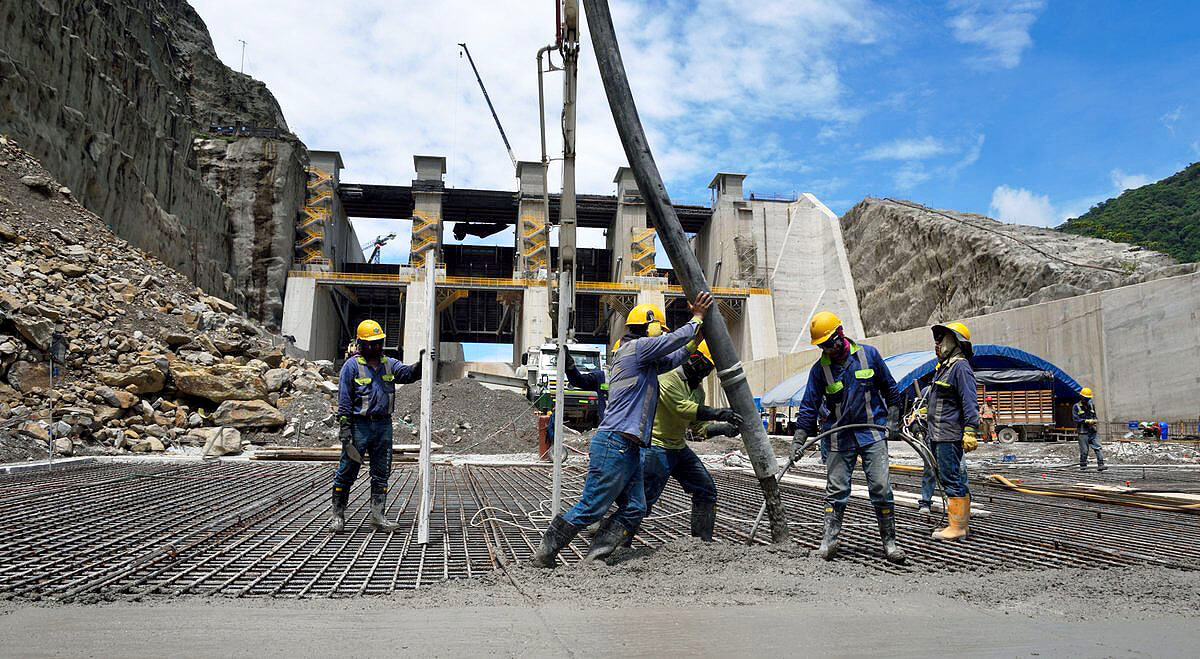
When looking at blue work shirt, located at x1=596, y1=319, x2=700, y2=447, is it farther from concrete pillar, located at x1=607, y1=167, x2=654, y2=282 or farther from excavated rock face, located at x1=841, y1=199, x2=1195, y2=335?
concrete pillar, located at x1=607, y1=167, x2=654, y2=282

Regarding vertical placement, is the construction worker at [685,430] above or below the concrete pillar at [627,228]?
below

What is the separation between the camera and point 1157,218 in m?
47.2

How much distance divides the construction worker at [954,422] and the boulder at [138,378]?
14.6m

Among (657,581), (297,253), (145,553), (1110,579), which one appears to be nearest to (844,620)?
(657,581)

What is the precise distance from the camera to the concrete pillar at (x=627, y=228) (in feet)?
144

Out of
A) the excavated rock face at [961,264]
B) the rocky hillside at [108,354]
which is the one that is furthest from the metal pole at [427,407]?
the excavated rock face at [961,264]

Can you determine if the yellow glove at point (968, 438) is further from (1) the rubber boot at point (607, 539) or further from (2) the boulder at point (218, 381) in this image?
(2) the boulder at point (218, 381)

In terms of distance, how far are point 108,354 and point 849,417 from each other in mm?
15162

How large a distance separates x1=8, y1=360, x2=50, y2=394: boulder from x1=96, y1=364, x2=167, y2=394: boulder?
1.15m

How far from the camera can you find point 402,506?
698 centimetres

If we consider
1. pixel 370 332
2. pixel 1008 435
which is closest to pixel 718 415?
pixel 370 332

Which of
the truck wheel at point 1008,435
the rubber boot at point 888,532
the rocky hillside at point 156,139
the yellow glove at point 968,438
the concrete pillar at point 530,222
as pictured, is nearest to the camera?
the rubber boot at point 888,532

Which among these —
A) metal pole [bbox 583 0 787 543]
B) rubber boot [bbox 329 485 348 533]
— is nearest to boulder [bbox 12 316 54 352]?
rubber boot [bbox 329 485 348 533]

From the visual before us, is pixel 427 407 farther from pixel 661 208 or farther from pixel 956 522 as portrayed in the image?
pixel 956 522
